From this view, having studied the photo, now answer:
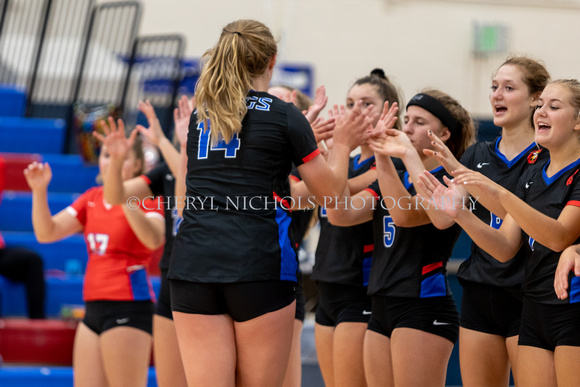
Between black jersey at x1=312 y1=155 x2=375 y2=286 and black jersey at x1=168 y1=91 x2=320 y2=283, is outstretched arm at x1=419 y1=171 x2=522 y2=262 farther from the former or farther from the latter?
black jersey at x1=312 y1=155 x2=375 y2=286

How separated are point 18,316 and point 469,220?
4.26 meters

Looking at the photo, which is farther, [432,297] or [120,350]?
[120,350]

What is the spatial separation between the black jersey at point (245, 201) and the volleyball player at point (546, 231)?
0.57 metres

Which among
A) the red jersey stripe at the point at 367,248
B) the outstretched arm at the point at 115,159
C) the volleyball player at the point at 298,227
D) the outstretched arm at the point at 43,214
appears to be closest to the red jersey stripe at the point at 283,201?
the volleyball player at the point at 298,227

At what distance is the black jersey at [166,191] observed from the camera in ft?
12.8

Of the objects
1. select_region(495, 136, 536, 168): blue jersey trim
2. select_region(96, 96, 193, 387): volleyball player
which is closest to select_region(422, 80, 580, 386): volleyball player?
select_region(495, 136, 536, 168): blue jersey trim

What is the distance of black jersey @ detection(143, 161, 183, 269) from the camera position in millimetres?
3914

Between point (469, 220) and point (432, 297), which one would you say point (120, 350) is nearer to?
point (432, 297)

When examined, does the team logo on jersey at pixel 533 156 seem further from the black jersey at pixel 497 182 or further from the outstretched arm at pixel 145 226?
the outstretched arm at pixel 145 226

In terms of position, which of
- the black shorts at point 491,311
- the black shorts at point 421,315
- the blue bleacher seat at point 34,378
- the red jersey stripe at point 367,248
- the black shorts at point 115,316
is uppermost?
the red jersey stripe at point 367,248

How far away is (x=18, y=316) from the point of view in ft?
18.9

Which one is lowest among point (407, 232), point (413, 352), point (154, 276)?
point (154, 276)

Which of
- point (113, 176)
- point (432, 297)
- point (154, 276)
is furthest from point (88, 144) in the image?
point (432, 297)

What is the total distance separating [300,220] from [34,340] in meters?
2.52
